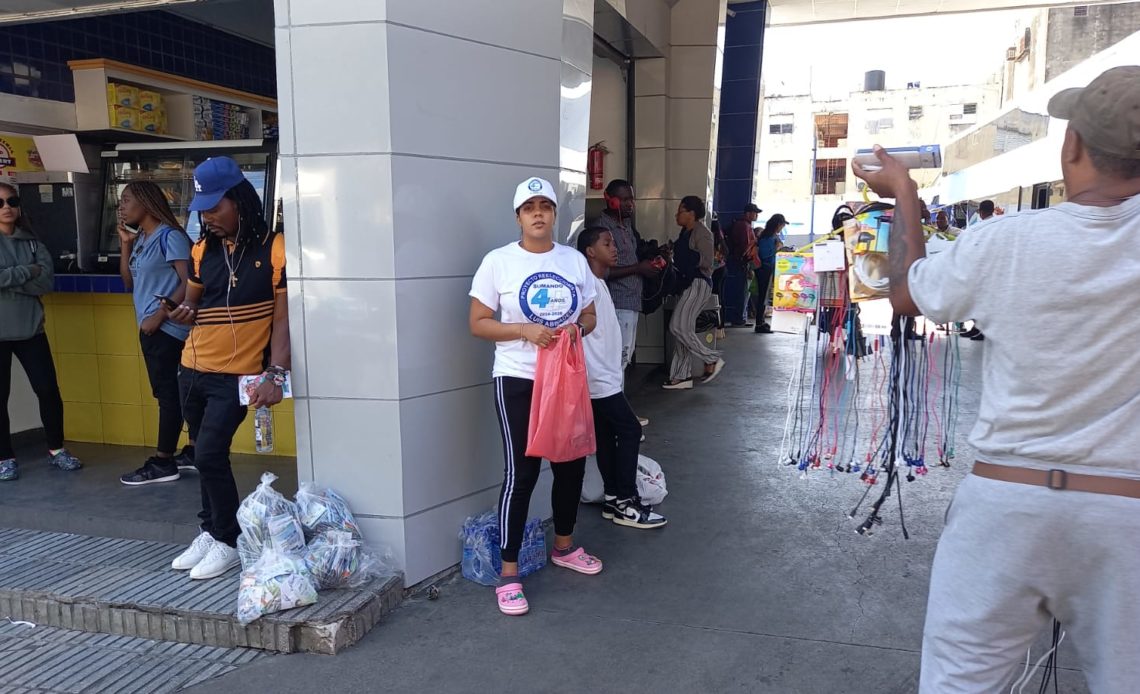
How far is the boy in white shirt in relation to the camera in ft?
Result: 13.6

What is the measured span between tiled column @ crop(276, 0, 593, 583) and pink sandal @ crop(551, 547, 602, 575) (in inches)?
19.1

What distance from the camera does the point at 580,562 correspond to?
3875 mm

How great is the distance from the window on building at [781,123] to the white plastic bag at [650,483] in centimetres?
4045

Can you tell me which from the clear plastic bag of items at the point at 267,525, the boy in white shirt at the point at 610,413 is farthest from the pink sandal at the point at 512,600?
the boy in white shirt at the point at 610,413

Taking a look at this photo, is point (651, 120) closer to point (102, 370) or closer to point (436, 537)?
point (102, 370)

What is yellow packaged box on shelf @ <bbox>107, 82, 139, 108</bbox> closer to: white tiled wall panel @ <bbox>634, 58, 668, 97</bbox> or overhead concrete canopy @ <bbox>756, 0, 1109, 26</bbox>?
white tiled wall panel @ <bbox>634, 58, 668, 97</bbox>

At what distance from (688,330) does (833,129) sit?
34.4 meters

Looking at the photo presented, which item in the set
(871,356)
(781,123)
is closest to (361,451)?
(871,356)

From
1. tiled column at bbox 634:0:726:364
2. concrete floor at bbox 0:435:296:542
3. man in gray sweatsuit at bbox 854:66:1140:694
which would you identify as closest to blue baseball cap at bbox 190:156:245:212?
concrete floor at bbox 0:435:296:542

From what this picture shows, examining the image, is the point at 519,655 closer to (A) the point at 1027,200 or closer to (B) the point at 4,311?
(B) the point at 4,311

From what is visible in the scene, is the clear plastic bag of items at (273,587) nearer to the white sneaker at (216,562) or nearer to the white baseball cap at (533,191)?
the white sneaker at (216,562)

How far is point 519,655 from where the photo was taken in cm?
316

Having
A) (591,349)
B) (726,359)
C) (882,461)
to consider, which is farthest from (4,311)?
(726,359)

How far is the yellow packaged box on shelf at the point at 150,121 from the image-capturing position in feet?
19.5
